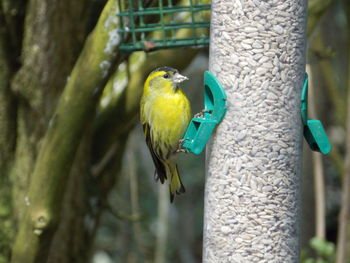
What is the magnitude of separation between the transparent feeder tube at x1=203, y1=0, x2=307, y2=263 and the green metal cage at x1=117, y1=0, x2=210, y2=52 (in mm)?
832

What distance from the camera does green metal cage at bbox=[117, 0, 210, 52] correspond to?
4113 millimetres

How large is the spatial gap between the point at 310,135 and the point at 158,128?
1422 millimetres

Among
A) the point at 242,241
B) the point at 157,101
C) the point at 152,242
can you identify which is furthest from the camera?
the point at 152,242

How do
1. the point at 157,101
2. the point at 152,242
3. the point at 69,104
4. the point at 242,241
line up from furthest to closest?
the point at 152,242, the point at 157,101, the point at 69,104, the point at 242,241

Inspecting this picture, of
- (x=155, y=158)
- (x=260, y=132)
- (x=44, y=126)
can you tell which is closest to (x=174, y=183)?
(x=155, y=158)

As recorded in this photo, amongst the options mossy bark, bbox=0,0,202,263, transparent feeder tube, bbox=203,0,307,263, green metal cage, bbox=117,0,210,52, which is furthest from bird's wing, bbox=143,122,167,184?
transparent feeder tube, bbox=203,0,307,263

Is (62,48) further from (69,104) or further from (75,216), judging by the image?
(75,216)

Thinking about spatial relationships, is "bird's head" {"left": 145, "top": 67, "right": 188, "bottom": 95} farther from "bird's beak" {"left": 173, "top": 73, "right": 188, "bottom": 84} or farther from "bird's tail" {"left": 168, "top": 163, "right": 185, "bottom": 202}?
"bird's tail" {"left": 168, "top": 163, "right": 185, "bottom": 202}

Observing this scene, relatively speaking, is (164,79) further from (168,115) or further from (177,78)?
(168,115)

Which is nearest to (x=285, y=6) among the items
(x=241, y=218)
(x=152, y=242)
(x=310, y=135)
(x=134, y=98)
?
(x=310, y=135)

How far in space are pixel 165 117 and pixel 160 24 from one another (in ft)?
2.01

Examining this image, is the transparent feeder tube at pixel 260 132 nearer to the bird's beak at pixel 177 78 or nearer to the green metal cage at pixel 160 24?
the green metal cage at pixel 160 24

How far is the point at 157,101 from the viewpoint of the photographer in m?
4.51

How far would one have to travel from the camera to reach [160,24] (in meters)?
4.32
